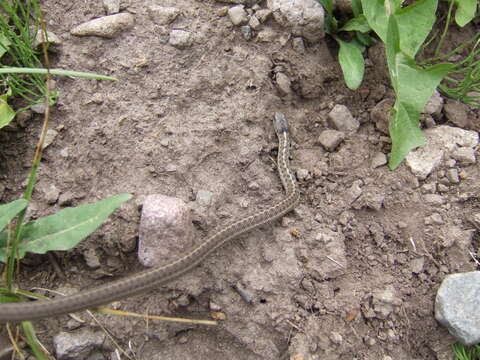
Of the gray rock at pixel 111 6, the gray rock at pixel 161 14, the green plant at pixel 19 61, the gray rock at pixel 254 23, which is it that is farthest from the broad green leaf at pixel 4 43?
the gray rock at pixel 254 23

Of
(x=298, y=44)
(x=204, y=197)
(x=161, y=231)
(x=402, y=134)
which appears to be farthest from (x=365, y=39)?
(x=161, y=231)

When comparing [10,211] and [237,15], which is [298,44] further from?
[10,211]

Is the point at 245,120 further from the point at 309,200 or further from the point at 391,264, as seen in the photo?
the point at 391,264

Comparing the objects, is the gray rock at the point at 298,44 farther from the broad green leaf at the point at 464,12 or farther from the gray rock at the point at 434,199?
the gray rock at the point at 434,199

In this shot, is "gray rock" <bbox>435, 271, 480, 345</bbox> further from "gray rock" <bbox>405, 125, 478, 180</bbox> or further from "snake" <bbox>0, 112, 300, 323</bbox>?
"snake" <bbox>0, 112, 300, 323</bbox>

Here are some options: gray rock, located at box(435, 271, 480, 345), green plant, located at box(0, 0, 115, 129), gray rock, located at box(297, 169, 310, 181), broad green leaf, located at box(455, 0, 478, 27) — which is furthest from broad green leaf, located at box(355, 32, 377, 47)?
green plant, located at box(0, 0, 115, 129)

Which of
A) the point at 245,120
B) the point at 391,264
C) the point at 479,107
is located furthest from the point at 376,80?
the point at 391,264
